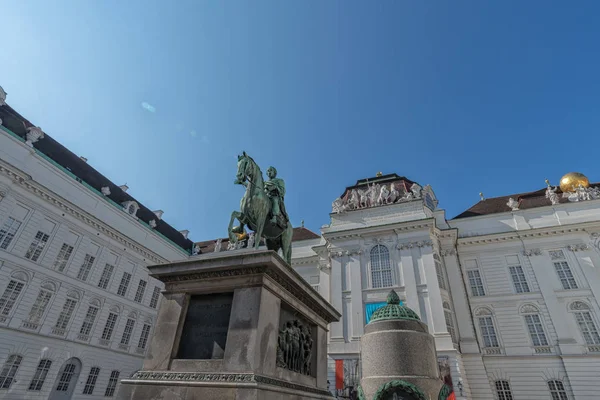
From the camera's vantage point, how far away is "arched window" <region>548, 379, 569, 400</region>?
81.5 feet

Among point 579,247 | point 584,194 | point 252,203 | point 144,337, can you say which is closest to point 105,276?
point 144,337

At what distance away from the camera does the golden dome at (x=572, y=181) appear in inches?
1288

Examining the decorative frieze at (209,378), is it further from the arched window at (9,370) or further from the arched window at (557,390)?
the arched window at (557,390)

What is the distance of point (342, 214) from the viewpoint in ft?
113

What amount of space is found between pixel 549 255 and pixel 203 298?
34620 mm

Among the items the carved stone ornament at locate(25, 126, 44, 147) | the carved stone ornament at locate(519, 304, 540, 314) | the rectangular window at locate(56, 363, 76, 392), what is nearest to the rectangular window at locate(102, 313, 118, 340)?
the rectangular window at locate(56, 363, 76, 392)

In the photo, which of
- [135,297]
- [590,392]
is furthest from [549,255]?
[135,297]

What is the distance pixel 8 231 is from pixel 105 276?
9.43 metres

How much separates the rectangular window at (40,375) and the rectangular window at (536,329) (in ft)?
131

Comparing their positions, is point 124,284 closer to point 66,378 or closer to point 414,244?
point 66,378

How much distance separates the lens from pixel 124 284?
34469 millimetres

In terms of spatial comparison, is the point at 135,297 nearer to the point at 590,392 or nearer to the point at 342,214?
the point at 342,214

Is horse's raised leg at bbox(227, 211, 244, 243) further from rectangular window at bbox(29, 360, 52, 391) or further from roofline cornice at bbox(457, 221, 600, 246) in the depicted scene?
roofline cornice at bbox(457, 221, 600, 246)

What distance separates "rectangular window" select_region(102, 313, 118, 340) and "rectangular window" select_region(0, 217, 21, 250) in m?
11.5
